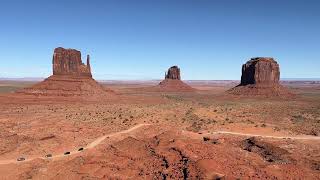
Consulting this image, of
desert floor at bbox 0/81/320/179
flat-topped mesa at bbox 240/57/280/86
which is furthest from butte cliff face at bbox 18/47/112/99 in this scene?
flat-topped mesa at bbox 240/57/280/86

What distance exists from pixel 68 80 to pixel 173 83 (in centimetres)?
8233

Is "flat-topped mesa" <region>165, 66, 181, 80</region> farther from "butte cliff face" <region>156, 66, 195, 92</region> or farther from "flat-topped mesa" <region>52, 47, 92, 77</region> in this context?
"flat-topped mesa" <region>52, 47, 92, 77</region>

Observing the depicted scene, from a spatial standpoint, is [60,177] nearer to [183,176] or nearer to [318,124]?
[183,176]

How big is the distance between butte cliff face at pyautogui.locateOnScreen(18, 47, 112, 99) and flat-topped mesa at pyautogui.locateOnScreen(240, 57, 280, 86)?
2062 inches

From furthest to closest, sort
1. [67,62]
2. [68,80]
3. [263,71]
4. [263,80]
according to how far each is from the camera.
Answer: [263,80], [263,71], [67,62], [68,80]

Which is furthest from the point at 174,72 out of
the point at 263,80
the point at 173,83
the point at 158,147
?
the point at 158,147

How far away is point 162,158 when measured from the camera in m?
28.4

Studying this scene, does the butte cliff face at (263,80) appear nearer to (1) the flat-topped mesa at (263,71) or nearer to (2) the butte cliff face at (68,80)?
(1) the flat-topped mesa at (263,71)

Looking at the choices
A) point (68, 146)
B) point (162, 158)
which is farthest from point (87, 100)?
point (162, 158)

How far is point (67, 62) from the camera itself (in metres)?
94.7

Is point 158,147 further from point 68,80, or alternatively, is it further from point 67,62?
point 67,62

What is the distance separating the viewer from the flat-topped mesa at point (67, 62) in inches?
3713

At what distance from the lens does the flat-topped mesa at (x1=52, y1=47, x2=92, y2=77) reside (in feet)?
309

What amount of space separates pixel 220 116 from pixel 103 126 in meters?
18.8
